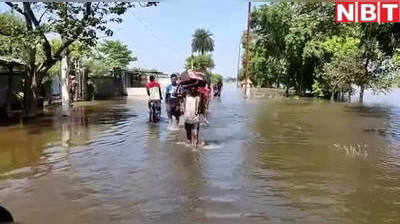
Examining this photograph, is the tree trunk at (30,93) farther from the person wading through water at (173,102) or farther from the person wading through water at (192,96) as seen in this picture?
the person wading through water at (192,96)

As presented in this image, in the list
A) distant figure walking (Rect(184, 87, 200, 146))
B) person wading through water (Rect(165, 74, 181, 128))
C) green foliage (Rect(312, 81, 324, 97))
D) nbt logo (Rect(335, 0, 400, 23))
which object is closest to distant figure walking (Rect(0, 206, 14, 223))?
distant figure walking (Rect(184, 87, 200, 146))

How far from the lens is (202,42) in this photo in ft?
477

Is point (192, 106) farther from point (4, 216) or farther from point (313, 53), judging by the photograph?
point (313, 53)

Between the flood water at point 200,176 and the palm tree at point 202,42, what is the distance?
12962cm

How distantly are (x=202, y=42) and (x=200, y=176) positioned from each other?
13733cm

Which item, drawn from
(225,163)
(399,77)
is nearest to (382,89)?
(399,77)

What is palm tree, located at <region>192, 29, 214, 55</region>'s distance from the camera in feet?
477

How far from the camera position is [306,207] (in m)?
7.21

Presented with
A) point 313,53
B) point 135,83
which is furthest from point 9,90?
point 135,83

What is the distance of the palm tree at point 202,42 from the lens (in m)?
145

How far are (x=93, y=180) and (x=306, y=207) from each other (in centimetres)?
363

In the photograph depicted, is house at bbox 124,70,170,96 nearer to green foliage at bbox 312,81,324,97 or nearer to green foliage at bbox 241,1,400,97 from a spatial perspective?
green foliage at bbox 241,1,400,97

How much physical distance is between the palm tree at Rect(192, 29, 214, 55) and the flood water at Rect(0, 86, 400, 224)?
5103 inches

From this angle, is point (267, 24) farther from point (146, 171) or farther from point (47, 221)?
point (47, 221)
